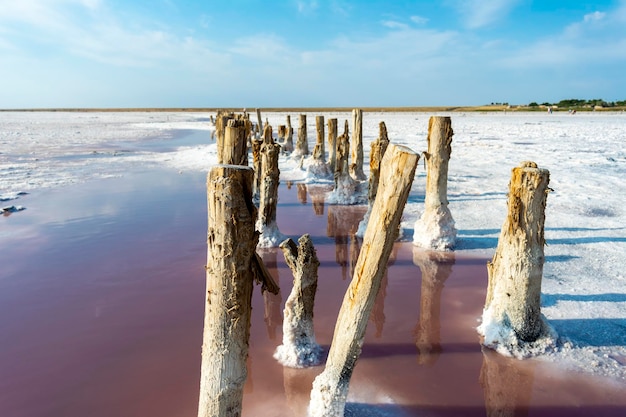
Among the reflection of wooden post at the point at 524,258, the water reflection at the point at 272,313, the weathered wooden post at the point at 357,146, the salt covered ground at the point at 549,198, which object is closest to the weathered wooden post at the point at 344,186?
the weathered wooden post at the point at 357,146

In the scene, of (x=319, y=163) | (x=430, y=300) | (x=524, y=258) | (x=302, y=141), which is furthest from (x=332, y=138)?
(x=524, y=258)

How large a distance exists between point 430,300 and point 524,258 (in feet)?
6.62

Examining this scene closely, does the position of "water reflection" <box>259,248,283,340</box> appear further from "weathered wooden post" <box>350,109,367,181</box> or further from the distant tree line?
the distant tree line

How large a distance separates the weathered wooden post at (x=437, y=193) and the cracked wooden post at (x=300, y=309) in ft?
15.3

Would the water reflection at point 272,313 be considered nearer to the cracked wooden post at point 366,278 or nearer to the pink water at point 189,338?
the pink water at point 189,338

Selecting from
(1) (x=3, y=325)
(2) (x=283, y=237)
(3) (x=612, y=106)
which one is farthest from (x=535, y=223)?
(3) (x=612, y=106)

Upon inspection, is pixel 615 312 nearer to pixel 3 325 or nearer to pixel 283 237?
pixel 283 237

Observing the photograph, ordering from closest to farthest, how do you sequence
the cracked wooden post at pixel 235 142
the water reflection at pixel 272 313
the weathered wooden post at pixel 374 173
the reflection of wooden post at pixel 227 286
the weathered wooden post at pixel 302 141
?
the reflection of wooden post at pixel 227 286, the cracked wooden post at pixel 235 142, the water reflection at pixel 272 313, the weathered wooden post at pixel 374 173, the weathered wooden post at pixel 302 141

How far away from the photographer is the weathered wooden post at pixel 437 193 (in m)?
8.68

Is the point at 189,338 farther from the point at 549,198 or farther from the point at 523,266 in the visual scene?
the point at 549,198

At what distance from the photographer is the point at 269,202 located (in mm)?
9266

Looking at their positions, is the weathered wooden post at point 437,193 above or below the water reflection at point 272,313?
above

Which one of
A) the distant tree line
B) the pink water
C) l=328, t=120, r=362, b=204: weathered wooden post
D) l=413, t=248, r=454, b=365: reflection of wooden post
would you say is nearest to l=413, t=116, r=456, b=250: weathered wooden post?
l=413, t=248, r=454, b=365: reflection of wooden post

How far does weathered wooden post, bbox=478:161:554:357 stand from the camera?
5230 mm
